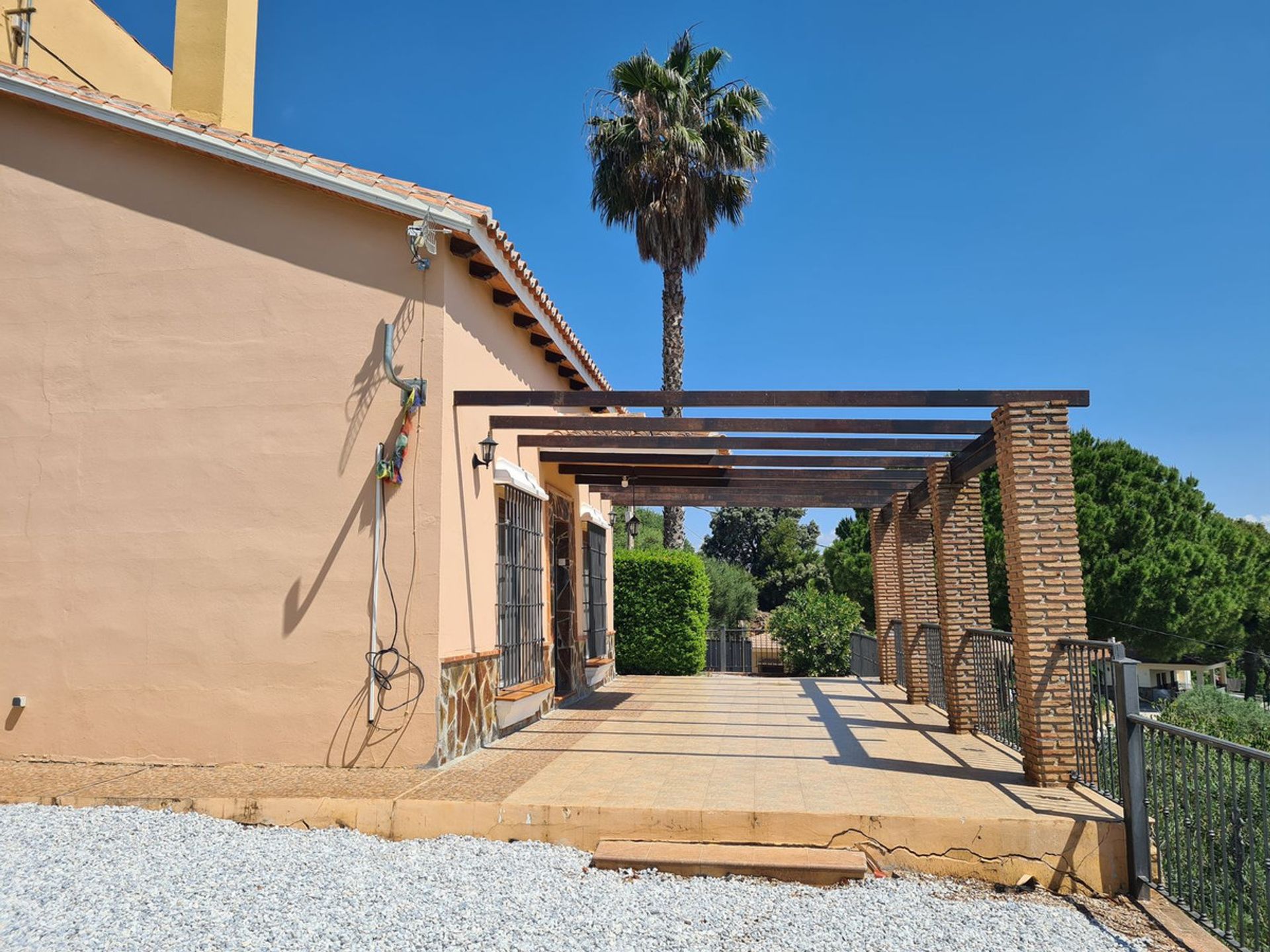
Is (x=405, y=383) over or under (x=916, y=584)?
over

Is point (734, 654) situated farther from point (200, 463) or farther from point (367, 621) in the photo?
point (200, 463)

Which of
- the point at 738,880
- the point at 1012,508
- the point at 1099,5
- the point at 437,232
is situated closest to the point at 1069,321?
the point at 1099,5

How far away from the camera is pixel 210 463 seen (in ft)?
23.9

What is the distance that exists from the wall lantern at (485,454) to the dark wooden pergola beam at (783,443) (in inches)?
54.1

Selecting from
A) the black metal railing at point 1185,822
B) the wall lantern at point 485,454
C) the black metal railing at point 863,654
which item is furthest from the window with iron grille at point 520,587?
the black metal railing at point 863,654

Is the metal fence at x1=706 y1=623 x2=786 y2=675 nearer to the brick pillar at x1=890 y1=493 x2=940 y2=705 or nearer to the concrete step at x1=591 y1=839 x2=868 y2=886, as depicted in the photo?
the brick pillar at x1=890 y1=493 x2=940 y2=705

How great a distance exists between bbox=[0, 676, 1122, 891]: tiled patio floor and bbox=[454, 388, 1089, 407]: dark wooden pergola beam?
115 inches

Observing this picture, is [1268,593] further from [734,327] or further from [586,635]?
[586,635]

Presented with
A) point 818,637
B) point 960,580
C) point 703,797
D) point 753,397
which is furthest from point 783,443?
point 818,637

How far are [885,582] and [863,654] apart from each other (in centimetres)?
445

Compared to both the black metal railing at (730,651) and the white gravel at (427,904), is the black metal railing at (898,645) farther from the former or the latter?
the white gravel at (427,904)

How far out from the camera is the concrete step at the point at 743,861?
504 cm

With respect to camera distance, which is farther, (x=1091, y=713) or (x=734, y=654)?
(x=734, y=654)

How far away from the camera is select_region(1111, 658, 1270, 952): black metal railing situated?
4.13 metres
